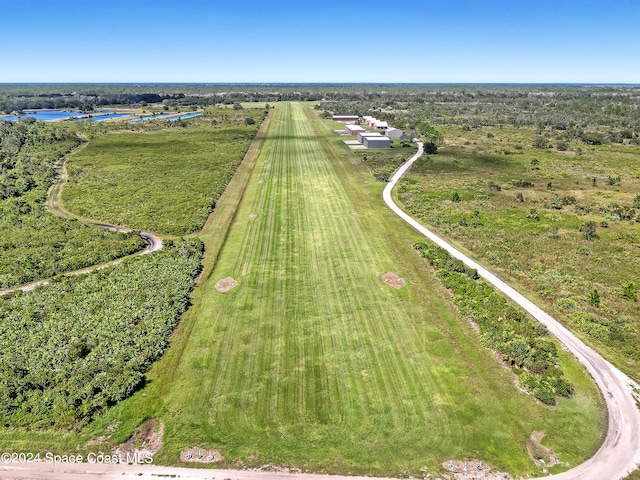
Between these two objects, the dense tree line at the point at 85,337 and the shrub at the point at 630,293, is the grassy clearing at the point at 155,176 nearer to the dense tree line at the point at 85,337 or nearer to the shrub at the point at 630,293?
the dense tree line at the point at 85,337

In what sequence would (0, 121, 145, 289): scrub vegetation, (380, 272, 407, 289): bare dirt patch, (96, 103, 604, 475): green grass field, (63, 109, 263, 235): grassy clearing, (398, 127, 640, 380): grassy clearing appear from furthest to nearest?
(63, 109, 263, 235): grassy clearing
(0, 121, 145, 289): scrub vegetation
(380, 272, 407, 289): bare dirt patch
(398, 127, 640, 380): grassy clearing
(96, 103, 604, 475): green grass field

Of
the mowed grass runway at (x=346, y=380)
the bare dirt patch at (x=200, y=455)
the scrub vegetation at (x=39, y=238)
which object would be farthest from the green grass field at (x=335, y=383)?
the scrub vegetation at (x=39, y=238)

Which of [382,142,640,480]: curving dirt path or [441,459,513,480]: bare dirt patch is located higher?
[382,142,640,480]: curving dirt path

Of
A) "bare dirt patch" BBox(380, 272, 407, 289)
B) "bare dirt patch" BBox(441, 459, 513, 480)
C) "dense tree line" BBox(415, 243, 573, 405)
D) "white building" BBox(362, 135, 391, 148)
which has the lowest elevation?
"bare dirt patch" BBox(441, 459, 513, 480)

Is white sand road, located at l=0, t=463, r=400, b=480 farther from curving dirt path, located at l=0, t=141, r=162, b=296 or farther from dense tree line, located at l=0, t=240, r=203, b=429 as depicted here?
curving dirt path, located at l=0, t=141, r=162, b=296

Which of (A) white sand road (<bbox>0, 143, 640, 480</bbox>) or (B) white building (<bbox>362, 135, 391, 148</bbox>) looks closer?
(A) white sand road (<bbox>0, 143, 640, 480</bbox>)

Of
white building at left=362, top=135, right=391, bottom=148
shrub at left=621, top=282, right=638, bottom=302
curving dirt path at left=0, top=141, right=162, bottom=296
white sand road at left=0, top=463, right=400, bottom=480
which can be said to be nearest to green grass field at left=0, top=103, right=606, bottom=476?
white sand road at left=0, top=463, right=400, bottom=480
